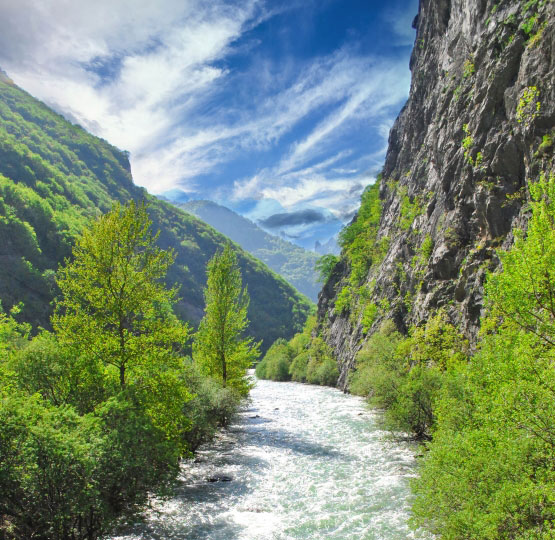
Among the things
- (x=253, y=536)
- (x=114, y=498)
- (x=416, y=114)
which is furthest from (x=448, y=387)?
(x=416, y=114)

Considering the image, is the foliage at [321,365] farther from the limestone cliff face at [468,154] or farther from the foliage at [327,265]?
the foliage at [327,265]

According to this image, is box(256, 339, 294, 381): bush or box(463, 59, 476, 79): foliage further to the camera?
box(256, 339, 294, 381): bush

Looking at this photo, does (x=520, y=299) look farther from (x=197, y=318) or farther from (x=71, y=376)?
(x=197, y=318)

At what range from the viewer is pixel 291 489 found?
2012cm

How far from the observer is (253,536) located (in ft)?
48.9

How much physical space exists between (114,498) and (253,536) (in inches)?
236

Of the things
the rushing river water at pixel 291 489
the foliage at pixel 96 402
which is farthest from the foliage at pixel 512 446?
the foliage at pixel 96 402

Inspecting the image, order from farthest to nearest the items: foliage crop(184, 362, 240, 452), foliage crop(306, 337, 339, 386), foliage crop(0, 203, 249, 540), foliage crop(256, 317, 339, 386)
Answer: foliage crop(256, 317, 339, 386)
foliage crop(306, 337, 339, 386)
foliage crop(184, 362, 240, 452)
foliage crop(0, 203, 249, 540)

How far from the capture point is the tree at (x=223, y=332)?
3847 centimetres

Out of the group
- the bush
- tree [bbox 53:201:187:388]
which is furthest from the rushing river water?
the bush

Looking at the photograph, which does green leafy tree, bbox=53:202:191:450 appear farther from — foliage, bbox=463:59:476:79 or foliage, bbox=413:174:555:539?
foliage, bbox=463:59:476:79

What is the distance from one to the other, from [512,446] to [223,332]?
3130 cm

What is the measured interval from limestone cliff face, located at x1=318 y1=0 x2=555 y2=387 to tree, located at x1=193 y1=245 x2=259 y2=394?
22.8 meters

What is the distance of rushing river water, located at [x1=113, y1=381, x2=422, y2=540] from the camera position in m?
15.4
